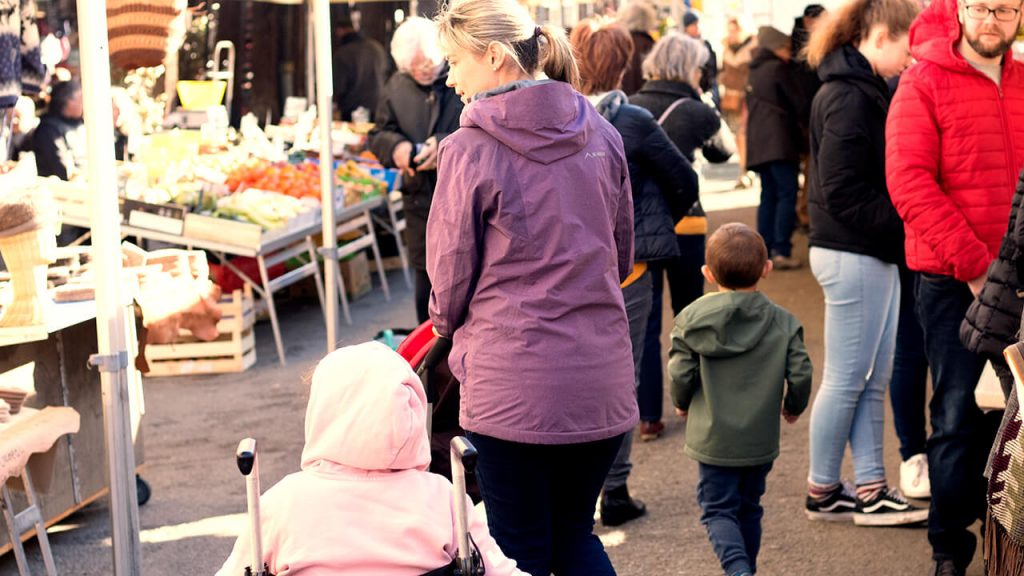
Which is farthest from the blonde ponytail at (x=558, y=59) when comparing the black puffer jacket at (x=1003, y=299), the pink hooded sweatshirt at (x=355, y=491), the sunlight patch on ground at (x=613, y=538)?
the sunlight patch on ground at (x=613, y=538)

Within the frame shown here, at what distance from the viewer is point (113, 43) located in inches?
227

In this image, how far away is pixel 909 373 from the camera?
524 cm

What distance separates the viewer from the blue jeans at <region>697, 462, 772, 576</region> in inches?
158

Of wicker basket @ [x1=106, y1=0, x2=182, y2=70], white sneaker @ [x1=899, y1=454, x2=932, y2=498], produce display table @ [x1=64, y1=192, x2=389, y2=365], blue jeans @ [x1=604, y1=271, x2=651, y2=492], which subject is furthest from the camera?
produce display table @ [x1=64, y1=192, x2=389, y2=365]

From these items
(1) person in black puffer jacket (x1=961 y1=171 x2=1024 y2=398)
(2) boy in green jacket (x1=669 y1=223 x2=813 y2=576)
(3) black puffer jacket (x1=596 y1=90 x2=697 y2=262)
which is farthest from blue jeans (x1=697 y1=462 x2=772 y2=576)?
(3) black puffer jacket (x1=596 y1=90 x2=697 y2=262)

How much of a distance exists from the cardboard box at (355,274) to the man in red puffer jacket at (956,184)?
6096 millimetres

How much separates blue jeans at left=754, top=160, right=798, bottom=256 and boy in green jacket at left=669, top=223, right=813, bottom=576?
241 inches

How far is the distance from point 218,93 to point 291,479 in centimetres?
772

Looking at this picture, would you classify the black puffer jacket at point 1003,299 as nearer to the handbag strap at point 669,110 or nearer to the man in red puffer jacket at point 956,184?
the man in red puffer jacket at point 956,184

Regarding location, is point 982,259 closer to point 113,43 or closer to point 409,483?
point 409,483

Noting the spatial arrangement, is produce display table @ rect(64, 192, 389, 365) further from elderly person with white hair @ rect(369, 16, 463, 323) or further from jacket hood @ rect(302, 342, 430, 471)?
jacket hood @ rect(302, 342, 430, 471)

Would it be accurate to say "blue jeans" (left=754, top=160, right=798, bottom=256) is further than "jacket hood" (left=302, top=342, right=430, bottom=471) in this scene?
Yes

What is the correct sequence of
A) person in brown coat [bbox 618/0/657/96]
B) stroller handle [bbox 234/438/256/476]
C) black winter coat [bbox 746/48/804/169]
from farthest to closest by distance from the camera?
black winter coat [bbox 746/48/804/169]
person in brown coat [bbox 618/0/657/96]
stroller handle [bbox 234/438/256/476]

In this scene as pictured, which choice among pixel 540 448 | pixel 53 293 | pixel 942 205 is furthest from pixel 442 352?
pixel 53 293
